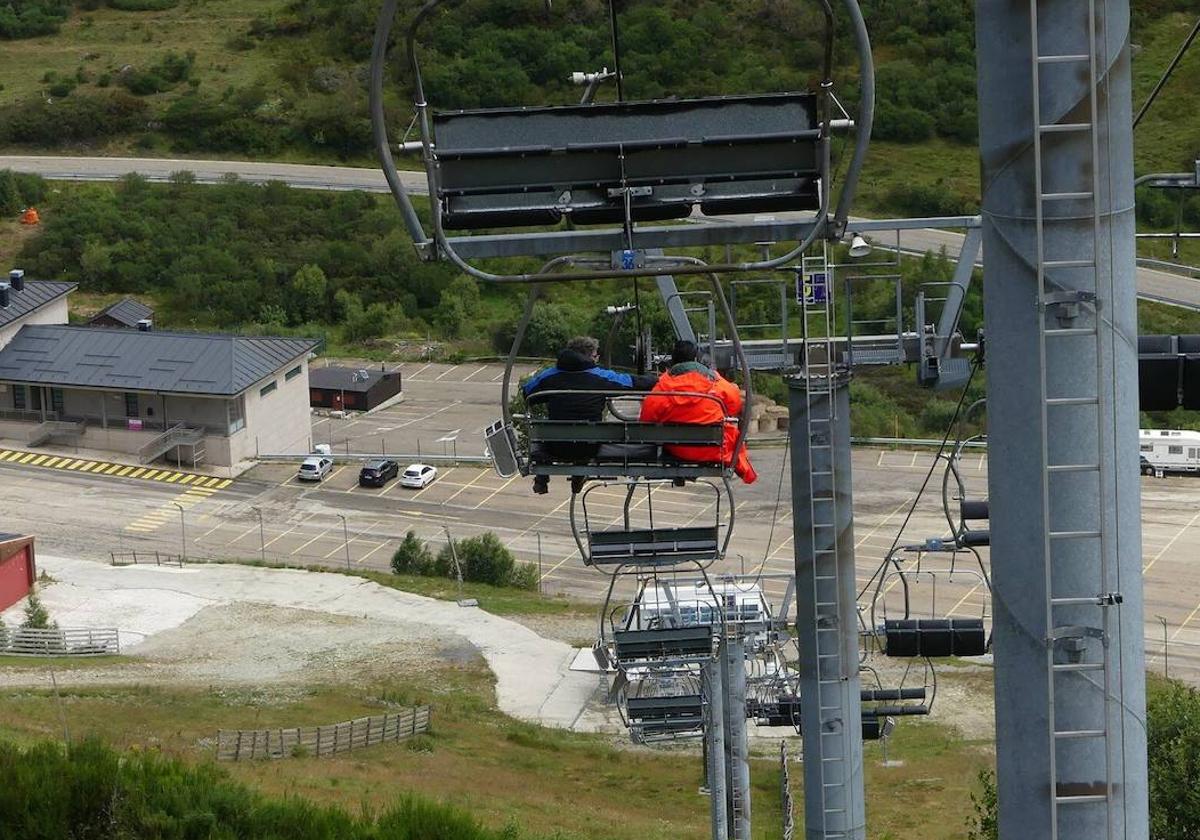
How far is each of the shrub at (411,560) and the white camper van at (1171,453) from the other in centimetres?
1839

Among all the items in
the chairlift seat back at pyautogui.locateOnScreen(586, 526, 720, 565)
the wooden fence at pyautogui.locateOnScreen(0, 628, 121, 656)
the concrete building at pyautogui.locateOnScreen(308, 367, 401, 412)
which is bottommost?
the wooden fence at pyautogui.locateOnScreen(0, 628, 121, 656)

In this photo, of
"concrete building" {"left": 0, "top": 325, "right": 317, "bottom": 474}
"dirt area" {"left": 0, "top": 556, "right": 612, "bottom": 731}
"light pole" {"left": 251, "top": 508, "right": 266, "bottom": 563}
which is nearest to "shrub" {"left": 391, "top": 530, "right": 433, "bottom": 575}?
"dirt area" {"left": 0, "top": 556, "right": 612, "bottom": 731}

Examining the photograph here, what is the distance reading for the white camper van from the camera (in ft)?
149

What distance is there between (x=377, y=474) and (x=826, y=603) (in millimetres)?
34644

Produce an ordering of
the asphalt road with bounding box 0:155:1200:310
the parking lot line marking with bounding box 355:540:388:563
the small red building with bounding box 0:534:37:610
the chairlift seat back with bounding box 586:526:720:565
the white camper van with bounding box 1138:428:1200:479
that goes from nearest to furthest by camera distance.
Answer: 1. the chairlift seat back with bounding box 586:526:720:565
2. the small red building with bounding box 0:534:37:610
3. the parking lot line marking with bounding box 355:540:388:563
4. the white camper van with bounding box 1138:428:1200:479
5. the asphalt road with bounding box 0:155:1200:310

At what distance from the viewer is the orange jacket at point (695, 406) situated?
11.2m

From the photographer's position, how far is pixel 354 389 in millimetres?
53750

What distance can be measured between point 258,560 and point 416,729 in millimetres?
14106

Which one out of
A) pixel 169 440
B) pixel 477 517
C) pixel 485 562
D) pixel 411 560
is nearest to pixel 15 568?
pixel 411 560

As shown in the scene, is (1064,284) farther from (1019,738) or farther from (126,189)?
(126,189)

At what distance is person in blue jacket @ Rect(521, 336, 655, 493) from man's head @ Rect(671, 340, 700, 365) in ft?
0.73

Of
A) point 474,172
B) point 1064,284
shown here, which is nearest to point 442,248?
point 474,172

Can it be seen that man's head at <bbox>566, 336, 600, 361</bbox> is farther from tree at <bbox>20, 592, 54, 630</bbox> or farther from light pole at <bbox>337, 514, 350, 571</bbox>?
light pole at <bbox>337, 514, 350, 571</bbox>

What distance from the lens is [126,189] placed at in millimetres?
75500
